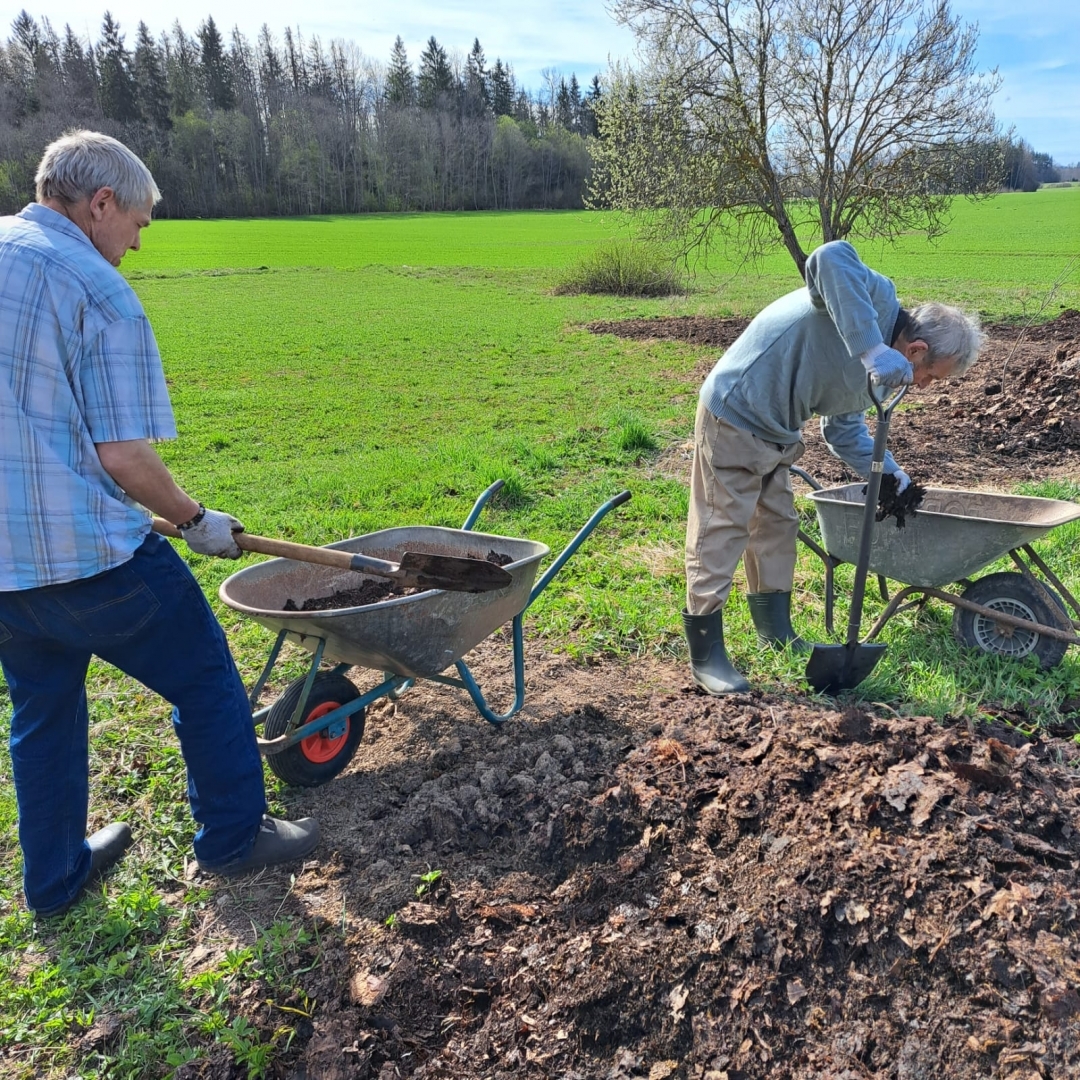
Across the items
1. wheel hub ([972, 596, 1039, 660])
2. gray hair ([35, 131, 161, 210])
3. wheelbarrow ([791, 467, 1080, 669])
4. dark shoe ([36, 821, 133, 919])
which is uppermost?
gray hair ([35, 131, 161, 210])

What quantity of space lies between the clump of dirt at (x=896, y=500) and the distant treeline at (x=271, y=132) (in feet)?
242

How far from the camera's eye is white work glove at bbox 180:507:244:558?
7.97ft

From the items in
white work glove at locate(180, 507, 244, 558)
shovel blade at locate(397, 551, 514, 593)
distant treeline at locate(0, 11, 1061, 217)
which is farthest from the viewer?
distant treeline at locate(0, 11, 1061, 217)

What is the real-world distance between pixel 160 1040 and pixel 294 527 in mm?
4356

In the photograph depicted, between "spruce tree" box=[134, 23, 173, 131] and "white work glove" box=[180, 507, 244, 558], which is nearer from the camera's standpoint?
"white work glove" box=[180, 507, 244, 558]

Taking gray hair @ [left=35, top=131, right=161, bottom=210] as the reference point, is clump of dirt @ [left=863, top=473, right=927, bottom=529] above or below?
below

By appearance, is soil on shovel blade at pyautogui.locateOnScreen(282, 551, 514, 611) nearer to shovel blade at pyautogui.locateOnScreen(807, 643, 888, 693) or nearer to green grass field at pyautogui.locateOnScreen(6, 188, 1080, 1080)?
green grass field at pyautogui.locateOnScreen(6, 188, 1080, 1080)

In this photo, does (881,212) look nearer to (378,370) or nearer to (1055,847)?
(378,370)

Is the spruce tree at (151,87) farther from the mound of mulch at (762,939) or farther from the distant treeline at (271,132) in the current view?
the mound of mulch at (762,939)

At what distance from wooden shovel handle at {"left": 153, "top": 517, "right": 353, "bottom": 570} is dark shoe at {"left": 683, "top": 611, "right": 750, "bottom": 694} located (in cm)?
180

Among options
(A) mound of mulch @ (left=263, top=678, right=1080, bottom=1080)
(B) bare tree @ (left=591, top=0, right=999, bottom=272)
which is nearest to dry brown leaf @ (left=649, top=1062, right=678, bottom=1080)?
(A) mound of mulch @ (left=263, top=678, right=1080, bottom=1080)

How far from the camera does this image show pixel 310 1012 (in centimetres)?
214

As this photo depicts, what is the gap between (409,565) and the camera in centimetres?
269

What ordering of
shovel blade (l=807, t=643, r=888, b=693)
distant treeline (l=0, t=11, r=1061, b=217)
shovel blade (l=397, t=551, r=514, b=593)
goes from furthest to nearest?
distant treeline (l=0, t=11, r=1061, b=217), shovel blade (l=807, t=643, r=888, b=693), shovel blade (l=397, t=551, r=514, b=593)
